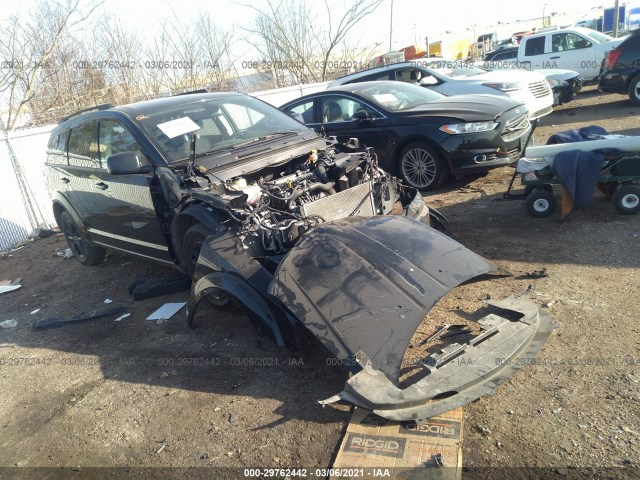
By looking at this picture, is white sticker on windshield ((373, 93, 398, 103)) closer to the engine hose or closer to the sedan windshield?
the sedan windshield

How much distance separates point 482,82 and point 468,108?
351cm

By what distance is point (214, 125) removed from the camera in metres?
4.83

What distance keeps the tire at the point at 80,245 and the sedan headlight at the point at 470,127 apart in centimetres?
486

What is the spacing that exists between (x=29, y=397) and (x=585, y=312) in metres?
4.27

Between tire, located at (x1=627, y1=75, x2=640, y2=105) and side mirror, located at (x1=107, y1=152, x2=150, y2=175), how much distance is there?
1095 centimetres

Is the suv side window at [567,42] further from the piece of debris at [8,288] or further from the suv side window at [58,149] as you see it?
the piece of debris at [8,288]

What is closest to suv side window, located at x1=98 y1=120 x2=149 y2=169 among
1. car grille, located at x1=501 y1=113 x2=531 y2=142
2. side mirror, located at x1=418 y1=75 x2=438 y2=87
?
car grille, located at x1=501 y1=113 x2=531 y2=142

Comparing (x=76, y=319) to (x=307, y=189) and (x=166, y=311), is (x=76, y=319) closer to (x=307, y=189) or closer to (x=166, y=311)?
(x=166, y=311)

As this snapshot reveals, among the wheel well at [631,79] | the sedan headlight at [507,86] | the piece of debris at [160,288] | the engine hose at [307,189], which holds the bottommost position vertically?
the piece of debris at [160,288]

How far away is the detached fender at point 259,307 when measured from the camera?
317 centimetres

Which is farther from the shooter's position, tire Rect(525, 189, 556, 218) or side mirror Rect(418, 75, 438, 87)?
side mirror Rect(418, 75, 438, 87)

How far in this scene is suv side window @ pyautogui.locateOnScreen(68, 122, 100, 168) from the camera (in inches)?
209

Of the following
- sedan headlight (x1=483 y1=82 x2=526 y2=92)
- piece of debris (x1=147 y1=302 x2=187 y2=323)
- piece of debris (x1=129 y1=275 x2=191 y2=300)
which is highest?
sedan headlight (x1=483 y1=82 x2=526 y2=92)

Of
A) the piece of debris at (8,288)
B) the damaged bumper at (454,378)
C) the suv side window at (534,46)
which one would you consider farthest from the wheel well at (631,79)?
the piece of debris at (8,288)
